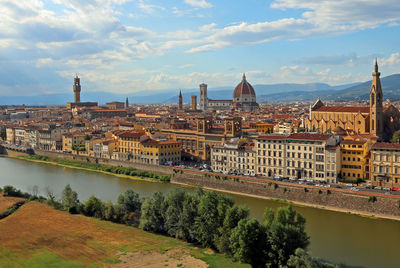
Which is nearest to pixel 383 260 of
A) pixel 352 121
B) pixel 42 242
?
pixel 42 242

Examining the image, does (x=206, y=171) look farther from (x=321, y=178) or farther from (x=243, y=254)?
(x=243, y=254)

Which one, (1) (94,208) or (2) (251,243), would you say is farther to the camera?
(1) (94,208)

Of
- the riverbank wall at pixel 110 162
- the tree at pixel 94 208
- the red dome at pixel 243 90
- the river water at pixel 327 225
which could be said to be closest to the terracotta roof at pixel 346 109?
the river water at pixel 327 225

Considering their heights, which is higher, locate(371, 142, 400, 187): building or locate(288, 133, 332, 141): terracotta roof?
locate(288, 133, 332, 141): terracotta roof

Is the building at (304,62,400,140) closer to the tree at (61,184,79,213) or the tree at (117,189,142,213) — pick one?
the tree at (117,189,142,213)

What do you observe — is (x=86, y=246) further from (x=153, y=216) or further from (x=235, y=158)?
(x=235, y=158)

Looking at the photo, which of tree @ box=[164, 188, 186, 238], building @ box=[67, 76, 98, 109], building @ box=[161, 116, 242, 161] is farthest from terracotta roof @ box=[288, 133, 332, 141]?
building @ box=[67, 76, 98, 109]

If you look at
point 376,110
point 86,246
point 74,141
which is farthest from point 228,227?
point 74,141
